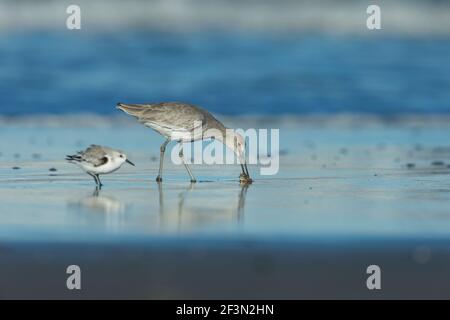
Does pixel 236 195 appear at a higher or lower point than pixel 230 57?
lower

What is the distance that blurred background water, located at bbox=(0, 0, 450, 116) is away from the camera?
1752 cm

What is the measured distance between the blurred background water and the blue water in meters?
0.02

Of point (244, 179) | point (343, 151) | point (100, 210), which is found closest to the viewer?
point (100, 210)

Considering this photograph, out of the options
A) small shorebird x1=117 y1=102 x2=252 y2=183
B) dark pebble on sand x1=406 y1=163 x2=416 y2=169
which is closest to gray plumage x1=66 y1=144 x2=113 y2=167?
small shorebird x1=117 y1=102 x2=252 y2=183

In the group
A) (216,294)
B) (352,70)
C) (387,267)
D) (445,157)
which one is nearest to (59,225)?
(216,294)

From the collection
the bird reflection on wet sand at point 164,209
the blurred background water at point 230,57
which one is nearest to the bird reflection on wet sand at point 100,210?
the bird reflection on wet sand at point 164,209

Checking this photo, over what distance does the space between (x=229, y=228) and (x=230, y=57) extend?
46.6 ft

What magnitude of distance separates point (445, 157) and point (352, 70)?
8713mm

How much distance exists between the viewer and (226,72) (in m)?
19.6

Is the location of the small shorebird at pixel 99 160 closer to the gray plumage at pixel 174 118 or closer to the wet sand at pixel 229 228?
the wet sand at pixel 229 228

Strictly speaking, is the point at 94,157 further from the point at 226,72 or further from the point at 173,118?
the point at 226,72

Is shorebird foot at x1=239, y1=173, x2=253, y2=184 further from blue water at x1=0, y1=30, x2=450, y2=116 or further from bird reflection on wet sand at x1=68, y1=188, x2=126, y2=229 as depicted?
blue water at x1=0, y1=30, x2=450, y2=116

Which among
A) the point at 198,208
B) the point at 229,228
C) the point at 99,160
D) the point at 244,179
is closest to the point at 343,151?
the point at 244,179
